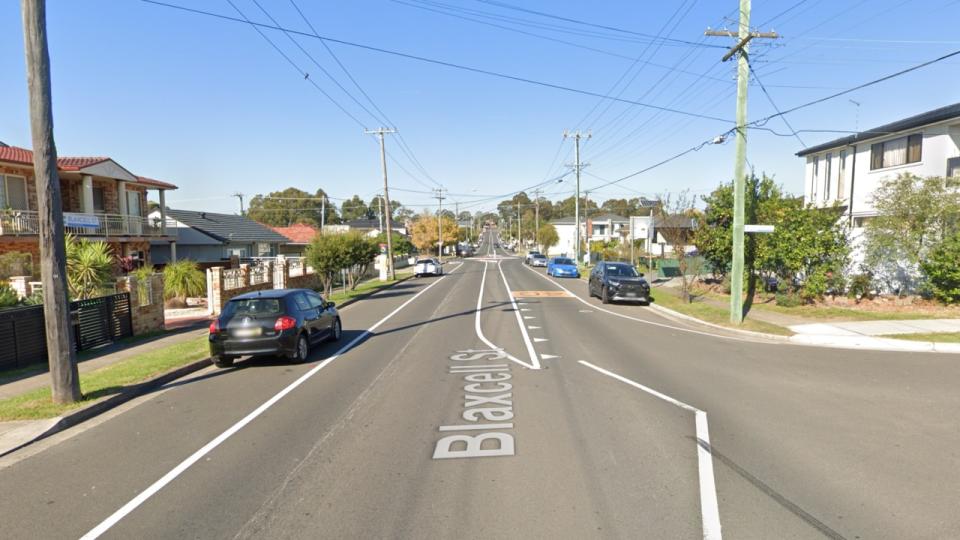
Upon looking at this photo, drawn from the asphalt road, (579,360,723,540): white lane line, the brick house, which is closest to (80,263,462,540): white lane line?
the asphalt road

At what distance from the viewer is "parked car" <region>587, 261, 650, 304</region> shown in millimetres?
21781

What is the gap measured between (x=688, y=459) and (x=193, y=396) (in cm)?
733

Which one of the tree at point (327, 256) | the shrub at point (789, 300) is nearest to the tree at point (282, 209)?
the tree at point (327, 256)

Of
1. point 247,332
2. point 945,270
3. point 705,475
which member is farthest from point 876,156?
point 247,332

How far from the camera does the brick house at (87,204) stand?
22.2m

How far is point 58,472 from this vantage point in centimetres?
584

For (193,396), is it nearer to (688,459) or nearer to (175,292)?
(688,459)

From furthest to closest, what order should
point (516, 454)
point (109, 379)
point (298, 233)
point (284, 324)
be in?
point (298, 233), point (284, 324), point (109, 379), point (516, 454)

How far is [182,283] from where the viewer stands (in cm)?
2342

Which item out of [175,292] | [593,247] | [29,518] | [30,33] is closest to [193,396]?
[29,518]

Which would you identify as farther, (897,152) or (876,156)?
(876,156)

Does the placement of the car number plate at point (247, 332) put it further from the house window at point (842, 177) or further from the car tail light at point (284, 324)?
the house window at point (842, 177)

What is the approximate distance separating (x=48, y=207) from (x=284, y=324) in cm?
412

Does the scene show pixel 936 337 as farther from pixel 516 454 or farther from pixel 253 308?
pixel 253 308
